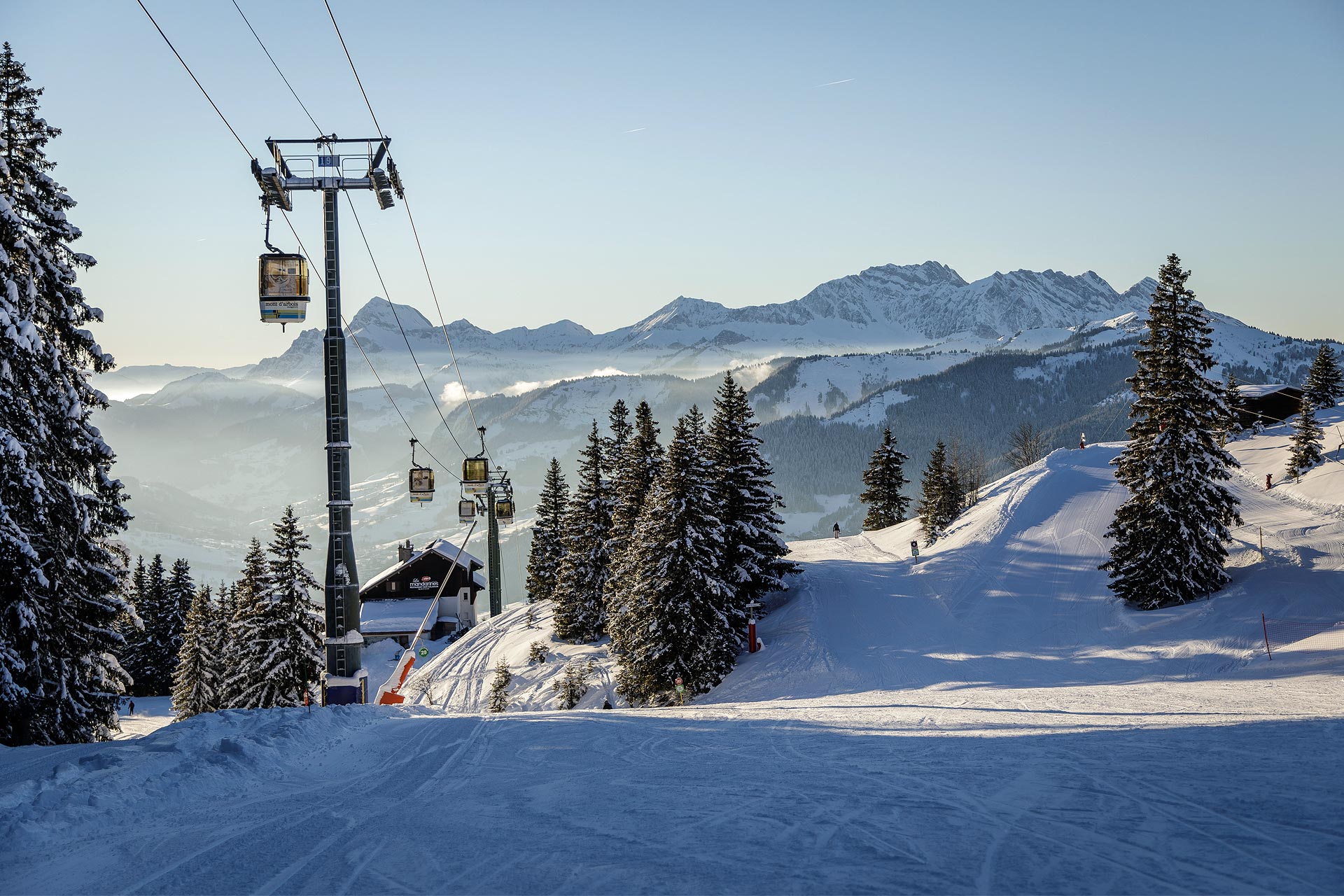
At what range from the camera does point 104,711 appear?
1634 centimetres

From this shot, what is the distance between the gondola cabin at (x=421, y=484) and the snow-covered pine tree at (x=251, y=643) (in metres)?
8.85

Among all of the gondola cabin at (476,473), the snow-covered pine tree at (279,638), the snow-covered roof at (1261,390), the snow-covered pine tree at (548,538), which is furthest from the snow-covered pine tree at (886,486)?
the snow-covered pine tree at (279,638)

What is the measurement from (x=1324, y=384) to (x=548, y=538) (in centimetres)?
6497

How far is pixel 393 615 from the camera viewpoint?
2753 inches

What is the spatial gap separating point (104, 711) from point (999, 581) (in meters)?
34.3

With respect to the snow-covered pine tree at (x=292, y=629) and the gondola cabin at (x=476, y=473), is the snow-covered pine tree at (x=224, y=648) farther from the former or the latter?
the gondola cabin at (x=476, y=473)

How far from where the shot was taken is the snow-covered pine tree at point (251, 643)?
108ft

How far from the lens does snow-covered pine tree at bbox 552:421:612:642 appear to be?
42438mm

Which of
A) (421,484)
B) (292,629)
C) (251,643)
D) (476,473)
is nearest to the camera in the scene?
(421,484)

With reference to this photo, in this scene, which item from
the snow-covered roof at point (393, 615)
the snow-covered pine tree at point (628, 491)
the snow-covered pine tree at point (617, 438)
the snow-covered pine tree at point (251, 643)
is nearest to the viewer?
the snow-covered pine tree at point (251, 643)

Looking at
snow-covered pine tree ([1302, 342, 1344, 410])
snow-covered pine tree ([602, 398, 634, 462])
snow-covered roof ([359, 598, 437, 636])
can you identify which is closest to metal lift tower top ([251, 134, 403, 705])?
snow-covered pine tree ([602, 398, 634, 462])

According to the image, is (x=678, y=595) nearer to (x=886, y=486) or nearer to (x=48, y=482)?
(x=48, y=482)

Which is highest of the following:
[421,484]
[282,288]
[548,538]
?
[282,288]

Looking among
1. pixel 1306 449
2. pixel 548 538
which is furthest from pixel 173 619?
pixel 1306 449
